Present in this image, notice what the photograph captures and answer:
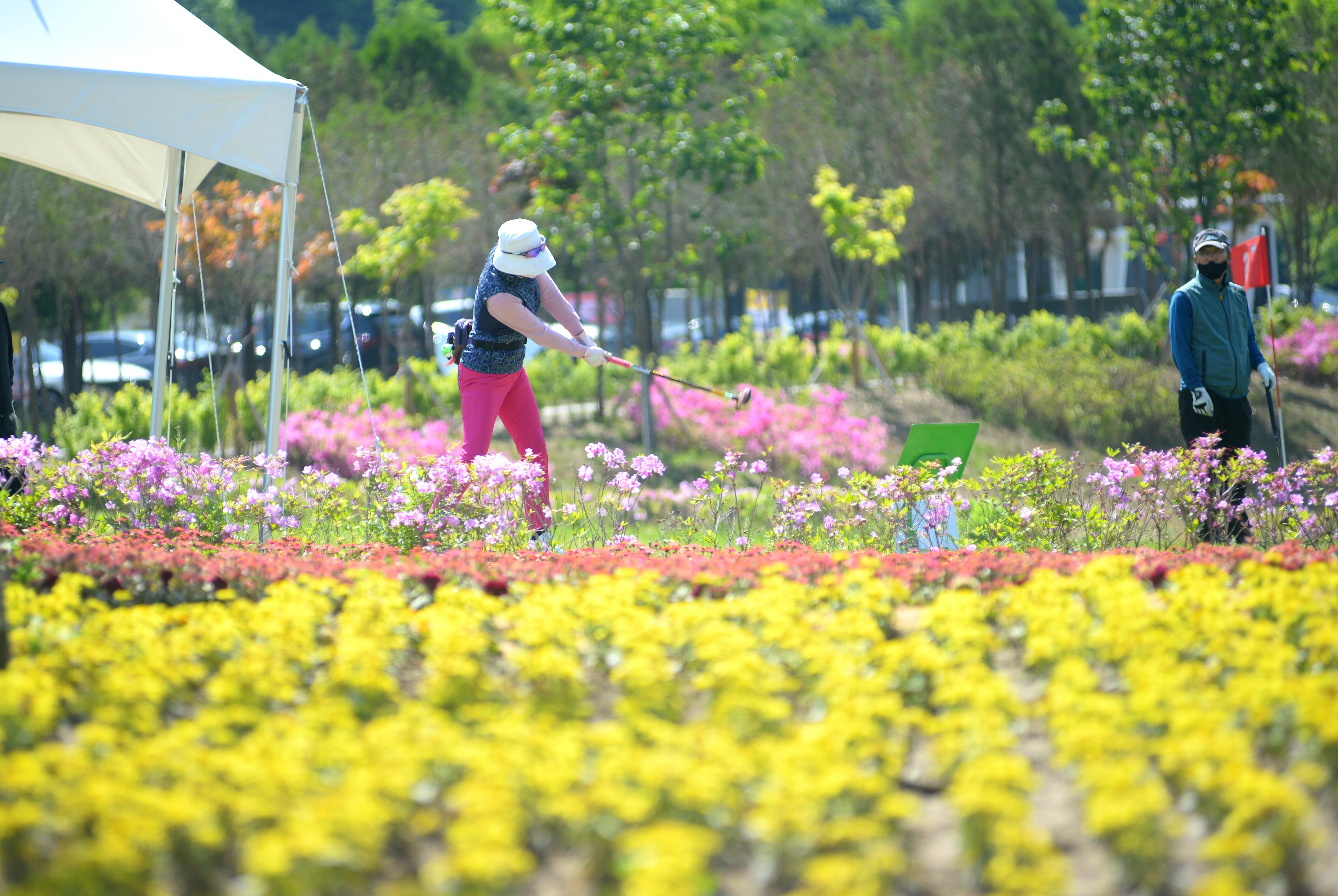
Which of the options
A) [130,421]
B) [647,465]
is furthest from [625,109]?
[647,465]

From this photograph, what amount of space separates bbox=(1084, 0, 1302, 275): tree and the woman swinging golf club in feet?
31.3

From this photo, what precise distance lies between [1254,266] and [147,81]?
20.6ft

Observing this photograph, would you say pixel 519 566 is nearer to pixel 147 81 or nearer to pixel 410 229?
pixel 147 81

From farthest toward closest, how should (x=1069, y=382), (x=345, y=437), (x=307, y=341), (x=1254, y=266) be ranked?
(x=307, y=341) → (x=1069, y=382) → (x=345, y=437) → (x=1254, y=266)

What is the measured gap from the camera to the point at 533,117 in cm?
2270

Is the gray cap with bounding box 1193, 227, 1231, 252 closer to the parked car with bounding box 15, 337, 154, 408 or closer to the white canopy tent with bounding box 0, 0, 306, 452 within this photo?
the white canopy tent with bounding box 0, 0, 306, 452

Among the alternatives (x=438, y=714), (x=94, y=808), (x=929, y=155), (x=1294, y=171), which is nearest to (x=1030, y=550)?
(x=438, y=714)

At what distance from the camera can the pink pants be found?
5.93 m

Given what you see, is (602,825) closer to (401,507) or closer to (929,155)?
(401,507)

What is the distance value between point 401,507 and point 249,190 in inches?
497

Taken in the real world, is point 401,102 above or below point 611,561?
above

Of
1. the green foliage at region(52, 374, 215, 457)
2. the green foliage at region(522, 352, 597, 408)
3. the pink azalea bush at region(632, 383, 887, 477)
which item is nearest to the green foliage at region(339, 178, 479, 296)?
the green foliage at region(522, 352, 597, 408)

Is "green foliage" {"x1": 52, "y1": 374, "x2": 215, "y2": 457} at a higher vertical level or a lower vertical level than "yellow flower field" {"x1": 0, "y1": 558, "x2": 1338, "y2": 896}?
higher

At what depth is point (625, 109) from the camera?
1173 centimetres
